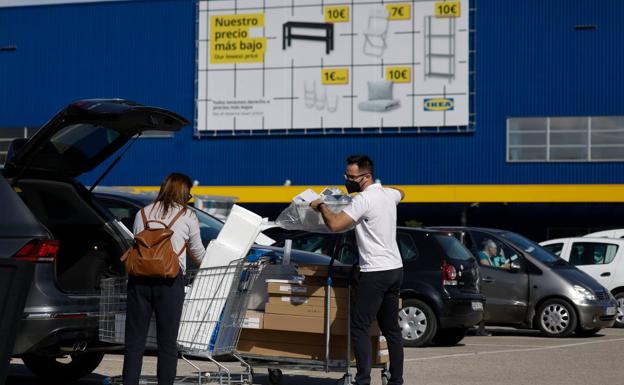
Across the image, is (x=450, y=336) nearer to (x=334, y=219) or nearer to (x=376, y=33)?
(x=334, y=219)

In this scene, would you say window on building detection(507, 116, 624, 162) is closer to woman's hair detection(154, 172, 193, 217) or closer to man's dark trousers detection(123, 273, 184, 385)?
woman's hair detection(154, 172, 193, 217)

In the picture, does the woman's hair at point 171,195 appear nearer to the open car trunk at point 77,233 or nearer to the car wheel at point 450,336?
the open car trunk at point 77,233

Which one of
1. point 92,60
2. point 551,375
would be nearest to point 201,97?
point 92,60

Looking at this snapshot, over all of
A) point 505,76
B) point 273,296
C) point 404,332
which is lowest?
point 404,332

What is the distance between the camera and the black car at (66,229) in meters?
8.16

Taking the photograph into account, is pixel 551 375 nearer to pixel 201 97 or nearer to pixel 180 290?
pixel 180 290

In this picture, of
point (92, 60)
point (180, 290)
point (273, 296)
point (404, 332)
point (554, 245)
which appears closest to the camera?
point (180, 290)

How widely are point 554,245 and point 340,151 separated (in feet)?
74.8

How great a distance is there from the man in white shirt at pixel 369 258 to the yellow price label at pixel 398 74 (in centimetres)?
3391

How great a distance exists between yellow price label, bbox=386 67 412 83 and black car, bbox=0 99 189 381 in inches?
1320

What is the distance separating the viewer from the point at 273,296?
32.4 ft

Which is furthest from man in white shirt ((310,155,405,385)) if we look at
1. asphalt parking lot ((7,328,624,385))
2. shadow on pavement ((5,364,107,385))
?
shadow on pavement ((5,364,107,385))

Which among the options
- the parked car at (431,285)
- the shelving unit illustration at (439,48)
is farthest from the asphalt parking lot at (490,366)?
the shelving unit illustration at (439,48)

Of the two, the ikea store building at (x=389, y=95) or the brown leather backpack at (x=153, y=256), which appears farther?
the ikea store building at (x=389, y=95)
